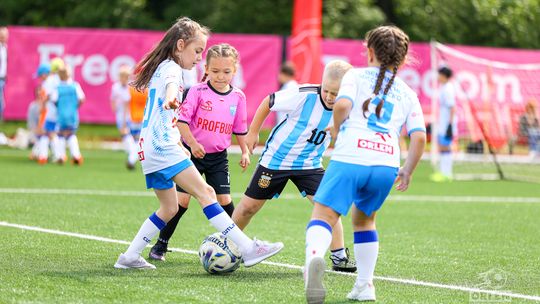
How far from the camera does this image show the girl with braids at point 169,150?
22.7 feet

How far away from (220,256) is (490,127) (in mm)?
13990

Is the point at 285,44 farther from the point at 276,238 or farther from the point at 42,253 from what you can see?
the point at 42,253

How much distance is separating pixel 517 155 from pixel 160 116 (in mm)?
14545

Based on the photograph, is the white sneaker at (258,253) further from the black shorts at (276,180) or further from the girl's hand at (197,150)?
the girl's hand at (197,150)

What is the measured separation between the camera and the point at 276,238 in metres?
9.32

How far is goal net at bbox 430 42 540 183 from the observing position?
19.4 metres

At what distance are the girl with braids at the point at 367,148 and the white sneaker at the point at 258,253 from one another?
100 centimetres

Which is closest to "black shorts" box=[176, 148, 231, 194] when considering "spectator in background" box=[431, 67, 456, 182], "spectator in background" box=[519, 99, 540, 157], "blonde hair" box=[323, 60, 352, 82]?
"blonde hair" box=[323, 60, 352, 82]

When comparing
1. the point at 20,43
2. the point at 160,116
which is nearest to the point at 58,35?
the point at 20,43

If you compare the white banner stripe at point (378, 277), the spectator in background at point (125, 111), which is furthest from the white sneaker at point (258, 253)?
the spectator in background at point (125, 111)

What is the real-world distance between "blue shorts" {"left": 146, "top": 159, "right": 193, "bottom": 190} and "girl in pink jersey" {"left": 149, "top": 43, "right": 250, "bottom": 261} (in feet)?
1.87

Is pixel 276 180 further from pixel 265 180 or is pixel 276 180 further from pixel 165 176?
pixel 165 176

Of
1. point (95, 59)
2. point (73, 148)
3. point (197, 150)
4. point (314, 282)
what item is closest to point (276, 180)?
point (197, 150)

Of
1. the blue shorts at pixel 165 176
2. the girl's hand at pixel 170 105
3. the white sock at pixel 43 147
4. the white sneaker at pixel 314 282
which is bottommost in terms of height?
the white sock at pixel 43 147
